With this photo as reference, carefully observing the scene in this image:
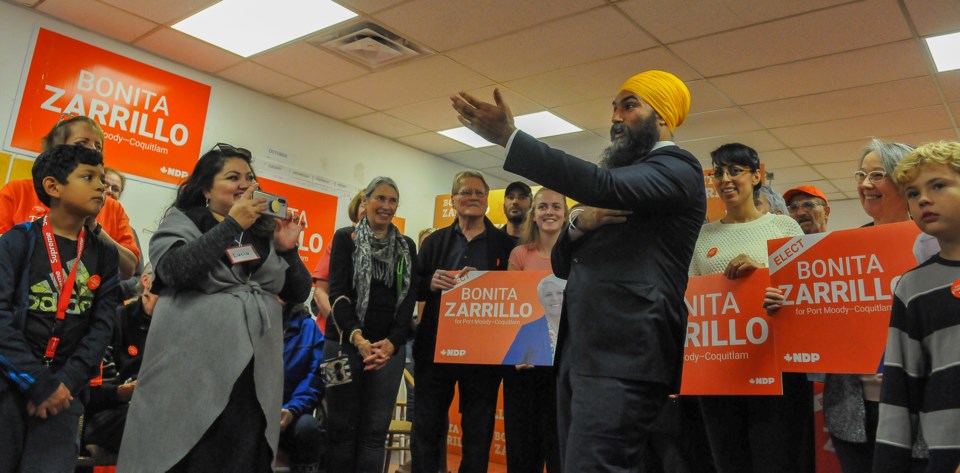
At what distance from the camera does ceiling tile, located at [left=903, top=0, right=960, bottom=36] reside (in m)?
4.29

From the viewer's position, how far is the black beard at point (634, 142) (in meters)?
1.85

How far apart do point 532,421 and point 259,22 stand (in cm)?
391

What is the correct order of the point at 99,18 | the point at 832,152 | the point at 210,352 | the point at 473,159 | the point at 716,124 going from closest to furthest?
the point at 210,352 → the point at 99,18 → the point at 716,124 → the point at 832,152 → the point at 473,159

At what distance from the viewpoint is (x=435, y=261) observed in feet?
11.7

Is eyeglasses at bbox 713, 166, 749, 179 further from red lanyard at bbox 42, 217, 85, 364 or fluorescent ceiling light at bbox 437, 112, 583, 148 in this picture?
fluorescent ceiling light at bbox 437, 112, 583, 148

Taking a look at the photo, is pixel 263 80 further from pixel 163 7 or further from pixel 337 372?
pixel 337 372

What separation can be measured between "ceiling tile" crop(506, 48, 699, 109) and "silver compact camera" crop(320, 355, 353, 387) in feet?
11.9

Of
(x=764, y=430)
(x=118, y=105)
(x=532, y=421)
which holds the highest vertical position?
(x=118, y=105)

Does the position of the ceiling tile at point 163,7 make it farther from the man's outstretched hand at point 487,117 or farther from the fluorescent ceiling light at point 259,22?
the man's outstretched hand at point 487,117

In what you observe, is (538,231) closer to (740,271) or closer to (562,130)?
(740,271)

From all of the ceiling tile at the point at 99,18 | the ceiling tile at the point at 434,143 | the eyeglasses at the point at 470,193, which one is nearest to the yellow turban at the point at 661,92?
the eyeglasses at the point at 470,193

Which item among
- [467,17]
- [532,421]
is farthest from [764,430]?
[467,17]

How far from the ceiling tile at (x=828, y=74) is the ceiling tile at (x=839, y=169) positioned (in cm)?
265

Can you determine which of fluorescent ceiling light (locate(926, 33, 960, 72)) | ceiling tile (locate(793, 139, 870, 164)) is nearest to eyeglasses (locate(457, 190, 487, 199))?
fluorescent ceiling light (locate(926, 33, 960, 72))
